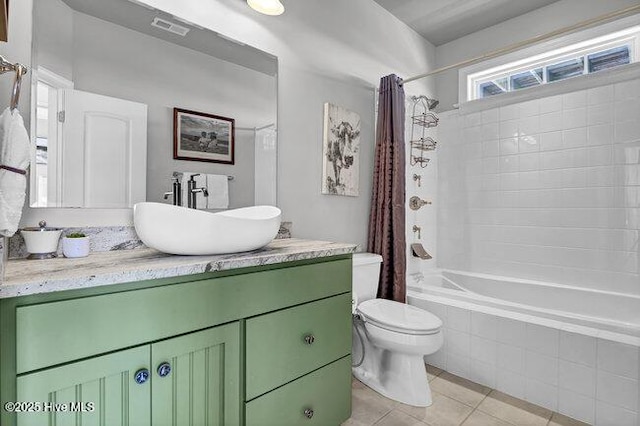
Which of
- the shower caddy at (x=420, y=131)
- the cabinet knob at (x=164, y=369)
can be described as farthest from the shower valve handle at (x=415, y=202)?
the cabinet knob at (x=164, y=369)

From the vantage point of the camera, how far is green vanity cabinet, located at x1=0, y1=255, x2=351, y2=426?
0.76 meters

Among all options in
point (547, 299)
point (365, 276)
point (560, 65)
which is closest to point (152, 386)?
point (365, 276)

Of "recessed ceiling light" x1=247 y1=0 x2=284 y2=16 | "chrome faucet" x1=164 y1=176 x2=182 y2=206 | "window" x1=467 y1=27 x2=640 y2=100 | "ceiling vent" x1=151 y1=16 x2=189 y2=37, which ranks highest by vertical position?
"window" x1=467 y1=27 x2=640 y2=100

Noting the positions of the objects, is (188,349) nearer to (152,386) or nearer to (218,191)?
(152,386)

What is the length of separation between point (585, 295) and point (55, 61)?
10.8ft

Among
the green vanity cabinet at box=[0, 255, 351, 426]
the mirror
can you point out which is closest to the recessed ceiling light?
the mirror

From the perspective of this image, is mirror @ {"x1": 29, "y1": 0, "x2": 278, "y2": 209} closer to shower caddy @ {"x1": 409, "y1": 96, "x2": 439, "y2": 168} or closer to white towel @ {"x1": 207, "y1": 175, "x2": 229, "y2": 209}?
white towel @ {"x1": 207, "y1": 175, "x2": 229, "y2": 209}

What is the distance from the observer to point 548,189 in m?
2.57

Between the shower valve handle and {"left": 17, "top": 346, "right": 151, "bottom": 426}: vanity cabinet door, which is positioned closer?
{"left": 17, "top": 346, "right": 151, "bottom": 426}: vanity cabinet door

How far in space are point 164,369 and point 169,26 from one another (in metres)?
1.43

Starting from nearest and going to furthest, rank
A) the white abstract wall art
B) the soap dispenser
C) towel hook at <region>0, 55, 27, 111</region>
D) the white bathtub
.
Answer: towel hook at <region>0, 55, 27, 111</region>
the soap dispenser
the white bathtub
the white abstract wall art

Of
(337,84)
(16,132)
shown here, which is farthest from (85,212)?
(337,84)

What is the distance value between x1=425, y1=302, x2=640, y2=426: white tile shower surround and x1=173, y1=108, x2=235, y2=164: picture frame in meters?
1.68

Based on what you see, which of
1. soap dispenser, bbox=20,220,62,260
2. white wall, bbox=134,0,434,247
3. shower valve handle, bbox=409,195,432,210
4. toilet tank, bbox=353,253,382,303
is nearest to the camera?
soap dispenser, bbox=20,220,62,260
